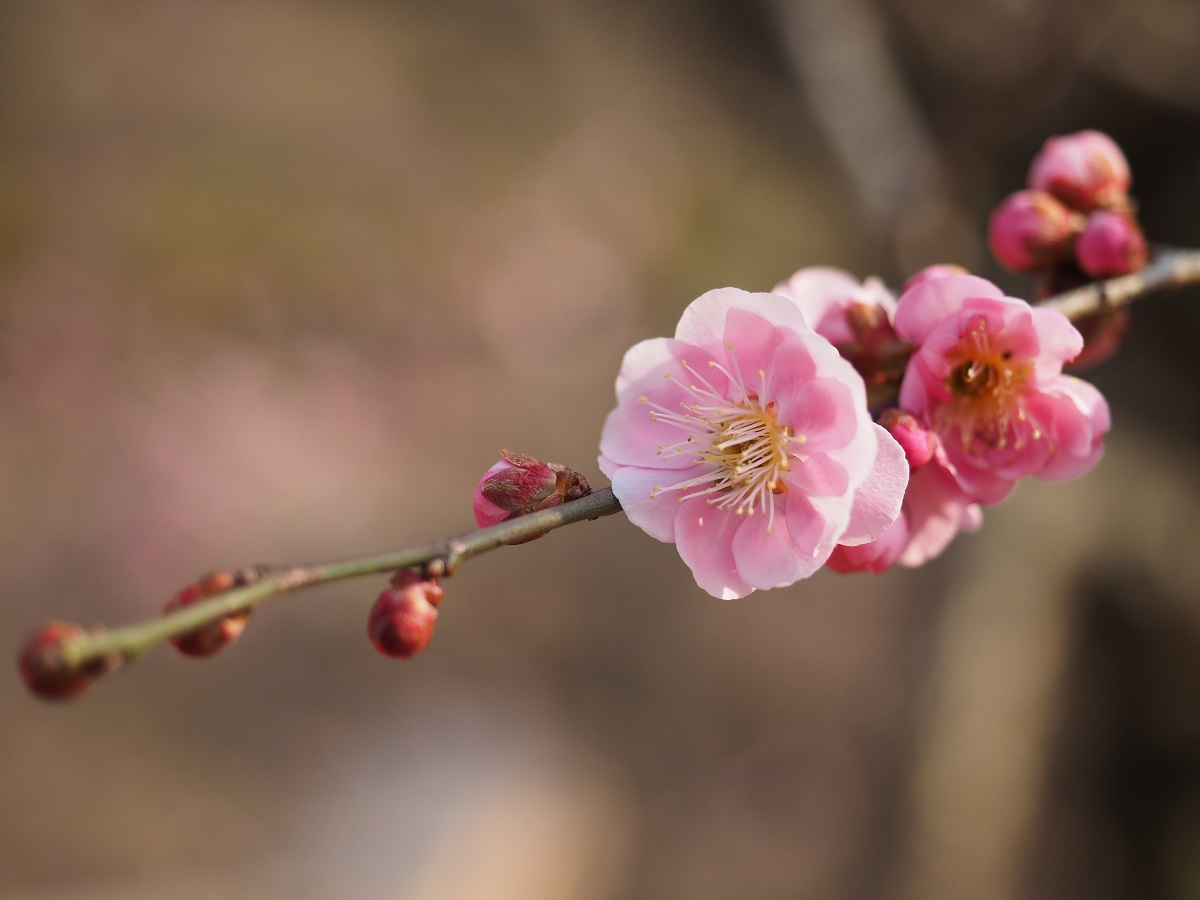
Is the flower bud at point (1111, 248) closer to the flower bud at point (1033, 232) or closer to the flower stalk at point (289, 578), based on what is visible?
the flower bud at point (1033, 232)

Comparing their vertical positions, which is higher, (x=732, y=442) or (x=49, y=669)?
(x=732, y=442)

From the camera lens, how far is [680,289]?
12.5 ft

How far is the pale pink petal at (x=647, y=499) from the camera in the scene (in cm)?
64

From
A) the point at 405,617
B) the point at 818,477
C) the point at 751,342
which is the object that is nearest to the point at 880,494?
the point at 818,477

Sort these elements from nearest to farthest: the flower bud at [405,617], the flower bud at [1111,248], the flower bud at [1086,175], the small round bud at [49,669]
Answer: the small round bud at [49,669]
the flower bud at [405,617]
the flower bud at [1111,248]
the flower bud at [1086,175]

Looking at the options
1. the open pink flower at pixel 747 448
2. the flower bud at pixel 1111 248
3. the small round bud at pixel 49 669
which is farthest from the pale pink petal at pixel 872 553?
the small round bud at pixel 49 669

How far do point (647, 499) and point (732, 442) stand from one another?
112 mm

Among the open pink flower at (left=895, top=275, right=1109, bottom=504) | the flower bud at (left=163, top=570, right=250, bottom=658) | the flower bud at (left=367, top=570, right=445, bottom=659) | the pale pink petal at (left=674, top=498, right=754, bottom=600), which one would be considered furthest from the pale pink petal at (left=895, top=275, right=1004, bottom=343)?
the flower bud at (left=163, top=570, right=250, bottom=658)

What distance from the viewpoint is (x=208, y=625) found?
51 cm

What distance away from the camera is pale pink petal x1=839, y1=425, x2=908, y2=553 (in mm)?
626

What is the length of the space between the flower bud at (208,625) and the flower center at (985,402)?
0.60 m

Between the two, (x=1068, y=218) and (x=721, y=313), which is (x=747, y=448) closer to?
(x=721, y=313)

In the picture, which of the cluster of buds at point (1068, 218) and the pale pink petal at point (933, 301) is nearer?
the pale pink petal at point (933, 301)

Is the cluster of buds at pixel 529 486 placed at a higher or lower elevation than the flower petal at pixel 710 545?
higher
